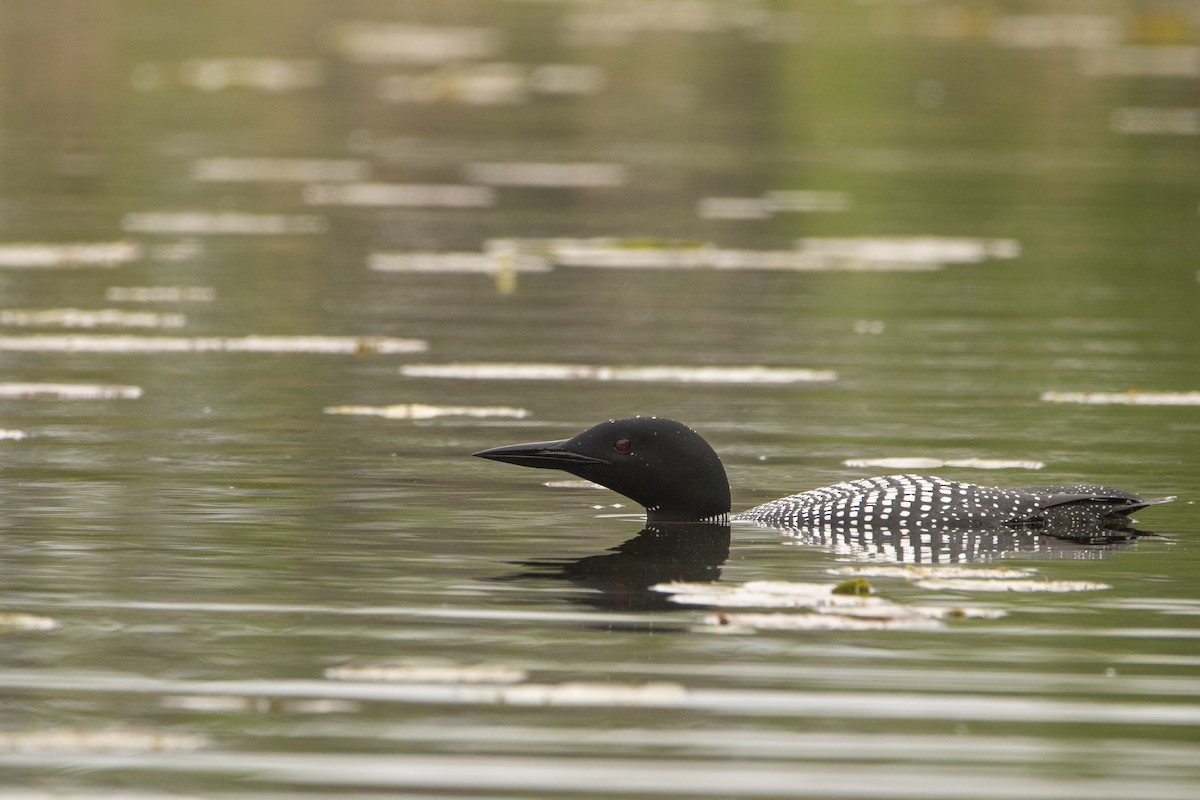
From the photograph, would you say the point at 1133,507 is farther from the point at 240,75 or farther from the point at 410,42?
the point at 410,42

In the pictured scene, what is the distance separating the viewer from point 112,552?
6.71 meters

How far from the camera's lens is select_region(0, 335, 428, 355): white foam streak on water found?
10.8m

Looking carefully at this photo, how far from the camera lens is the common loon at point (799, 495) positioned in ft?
23.4

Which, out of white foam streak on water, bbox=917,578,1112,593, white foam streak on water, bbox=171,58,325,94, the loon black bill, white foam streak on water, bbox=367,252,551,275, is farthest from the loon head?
white foam streak on water, bbox=171,58,325,94

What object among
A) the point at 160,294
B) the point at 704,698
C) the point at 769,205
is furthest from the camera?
the point at 769,205

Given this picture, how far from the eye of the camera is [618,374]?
10.2m

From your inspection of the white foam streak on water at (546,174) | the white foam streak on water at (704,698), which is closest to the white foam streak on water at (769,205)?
the white foam streak on water at (546,174)

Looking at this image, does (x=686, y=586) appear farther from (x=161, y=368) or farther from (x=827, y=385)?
(x=161, y=368)

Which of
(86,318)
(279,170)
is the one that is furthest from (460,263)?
(279,170)

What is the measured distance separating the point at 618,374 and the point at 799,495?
2.86 metres

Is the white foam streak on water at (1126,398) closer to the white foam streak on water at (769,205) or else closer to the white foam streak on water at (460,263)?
the white foam streak on water at (460,263)

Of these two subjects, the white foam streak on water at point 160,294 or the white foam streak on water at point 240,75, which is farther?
the white foam streak on water at point 240,75

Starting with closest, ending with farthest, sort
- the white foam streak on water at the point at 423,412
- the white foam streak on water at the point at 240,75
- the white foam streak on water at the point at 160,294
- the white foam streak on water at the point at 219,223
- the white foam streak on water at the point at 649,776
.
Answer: the white foam streak on water at the point at 649,776, the white foam streak on water at the point at 423,412, the white foam streak on water at the point at 160,294, the white foam streak on water at the point at 219,223, the white foam streak on water at the point at 240,75

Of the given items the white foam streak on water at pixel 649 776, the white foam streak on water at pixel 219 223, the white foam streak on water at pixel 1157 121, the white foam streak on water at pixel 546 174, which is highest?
the white foam streak on water at pixel 1157 121
